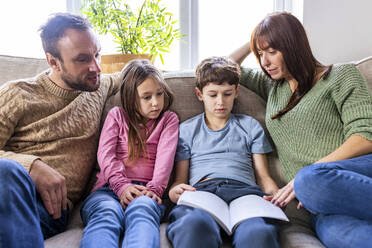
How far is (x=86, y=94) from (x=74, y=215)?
1.47 ft

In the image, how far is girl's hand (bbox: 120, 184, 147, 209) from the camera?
1.11 m

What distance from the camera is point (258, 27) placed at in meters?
1.28

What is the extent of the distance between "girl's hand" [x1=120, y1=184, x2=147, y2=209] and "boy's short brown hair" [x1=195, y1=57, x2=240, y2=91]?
18.6 inches

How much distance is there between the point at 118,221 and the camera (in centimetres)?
100

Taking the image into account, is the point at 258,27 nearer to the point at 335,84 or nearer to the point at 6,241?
the point at 335,84

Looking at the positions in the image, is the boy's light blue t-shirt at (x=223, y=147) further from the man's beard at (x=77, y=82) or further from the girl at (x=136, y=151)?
the man's beard at (x=77, y=82)

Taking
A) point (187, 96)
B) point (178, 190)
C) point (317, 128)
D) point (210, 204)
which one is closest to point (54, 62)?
point (187, 96)

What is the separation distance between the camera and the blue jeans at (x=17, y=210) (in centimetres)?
70

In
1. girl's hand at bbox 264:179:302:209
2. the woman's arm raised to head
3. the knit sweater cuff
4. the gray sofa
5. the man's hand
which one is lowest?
girl's hand at bbox 264:179:302:209

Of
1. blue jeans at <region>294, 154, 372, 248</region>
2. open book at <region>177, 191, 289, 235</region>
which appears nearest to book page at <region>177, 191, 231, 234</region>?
open book at <region>177, 191, 289, 235</region>

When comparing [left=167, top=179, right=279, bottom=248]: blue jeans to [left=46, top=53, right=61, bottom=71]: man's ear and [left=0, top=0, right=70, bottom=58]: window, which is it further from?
[left=0, top=0, right=70, bottom=58]: window

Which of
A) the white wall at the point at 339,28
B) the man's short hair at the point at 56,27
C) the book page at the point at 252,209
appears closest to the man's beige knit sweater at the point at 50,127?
the man's short hair at the point at 56,27

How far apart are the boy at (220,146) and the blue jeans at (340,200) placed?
24 centimetres

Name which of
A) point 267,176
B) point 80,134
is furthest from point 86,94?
point 267,176
